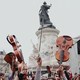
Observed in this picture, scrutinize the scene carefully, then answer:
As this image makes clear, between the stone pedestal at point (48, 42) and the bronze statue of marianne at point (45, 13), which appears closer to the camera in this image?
the stone pedestal at point (48, 42)

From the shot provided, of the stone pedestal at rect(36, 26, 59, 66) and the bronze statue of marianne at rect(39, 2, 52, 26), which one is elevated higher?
the bronze statue of marianne at rect(39, 2, 52, 26)

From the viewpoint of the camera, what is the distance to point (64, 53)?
6758mm

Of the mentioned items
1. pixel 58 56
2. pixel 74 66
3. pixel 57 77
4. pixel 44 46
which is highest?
pixel 44 46

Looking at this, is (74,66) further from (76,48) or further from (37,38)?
(37,38)

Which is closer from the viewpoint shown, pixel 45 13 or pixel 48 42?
pixel 48 42

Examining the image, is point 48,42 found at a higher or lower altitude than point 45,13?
lower

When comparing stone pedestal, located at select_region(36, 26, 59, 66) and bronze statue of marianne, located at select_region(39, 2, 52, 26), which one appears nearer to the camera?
stone pedestal, located at select_region(36, 26, 59, 66)

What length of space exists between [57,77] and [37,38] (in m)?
28.8

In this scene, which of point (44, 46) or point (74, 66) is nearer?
point (74, 66)

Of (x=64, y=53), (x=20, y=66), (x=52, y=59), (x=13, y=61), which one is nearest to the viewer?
(x=20, y=66)

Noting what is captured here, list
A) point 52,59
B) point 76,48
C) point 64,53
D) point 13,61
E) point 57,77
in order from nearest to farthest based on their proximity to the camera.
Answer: point 13,61, point 57,77, point 64,53, point 76,48, point 52,59

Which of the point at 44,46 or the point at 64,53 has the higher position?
the point at 44,46

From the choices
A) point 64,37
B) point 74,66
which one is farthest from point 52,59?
point 64,37

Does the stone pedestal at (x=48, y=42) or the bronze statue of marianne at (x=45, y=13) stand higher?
the bronze statue of marianne at (x=45, y=13)
